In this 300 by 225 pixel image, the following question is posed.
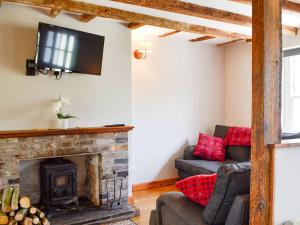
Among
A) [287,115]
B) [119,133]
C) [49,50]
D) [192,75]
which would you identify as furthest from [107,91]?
[287,115]

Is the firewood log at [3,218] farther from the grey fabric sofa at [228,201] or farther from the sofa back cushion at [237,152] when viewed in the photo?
the sofa back cushion at [237,152]

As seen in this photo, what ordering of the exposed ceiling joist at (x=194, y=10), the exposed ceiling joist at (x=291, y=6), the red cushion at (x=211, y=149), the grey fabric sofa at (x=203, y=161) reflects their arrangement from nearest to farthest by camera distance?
the exposed ceiling joist at (x=194, y=10)
the exposed ceiling joist at (x=291, y=6)
the grey fabric sofa at (x=203, y=161)
the red cushion at (x=211, y=149)

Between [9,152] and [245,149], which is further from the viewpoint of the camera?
[245,149]

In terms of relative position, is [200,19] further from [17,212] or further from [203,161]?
[17,212]

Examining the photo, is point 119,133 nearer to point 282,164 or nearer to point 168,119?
point 168,119

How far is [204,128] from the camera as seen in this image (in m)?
5.27

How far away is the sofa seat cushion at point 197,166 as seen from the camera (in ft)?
13.2

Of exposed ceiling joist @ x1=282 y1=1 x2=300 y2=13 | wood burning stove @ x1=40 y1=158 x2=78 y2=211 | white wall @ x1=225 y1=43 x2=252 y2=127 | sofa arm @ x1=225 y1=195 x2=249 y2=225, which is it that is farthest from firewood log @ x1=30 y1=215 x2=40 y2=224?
white wall @ x1=225 y1=43 x2=252 y2=127

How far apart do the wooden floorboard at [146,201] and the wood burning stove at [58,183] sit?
821 mm

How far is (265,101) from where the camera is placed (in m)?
1.89

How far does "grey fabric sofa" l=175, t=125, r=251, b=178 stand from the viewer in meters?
4.13

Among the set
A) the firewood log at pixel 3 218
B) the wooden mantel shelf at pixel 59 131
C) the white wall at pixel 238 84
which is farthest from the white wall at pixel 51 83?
the white wall at pixel 238 84

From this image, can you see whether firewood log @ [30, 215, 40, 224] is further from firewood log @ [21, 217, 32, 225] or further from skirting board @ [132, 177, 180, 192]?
skirting board @ [132, 177, 180, 192]

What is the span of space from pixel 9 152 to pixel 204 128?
328 cm
